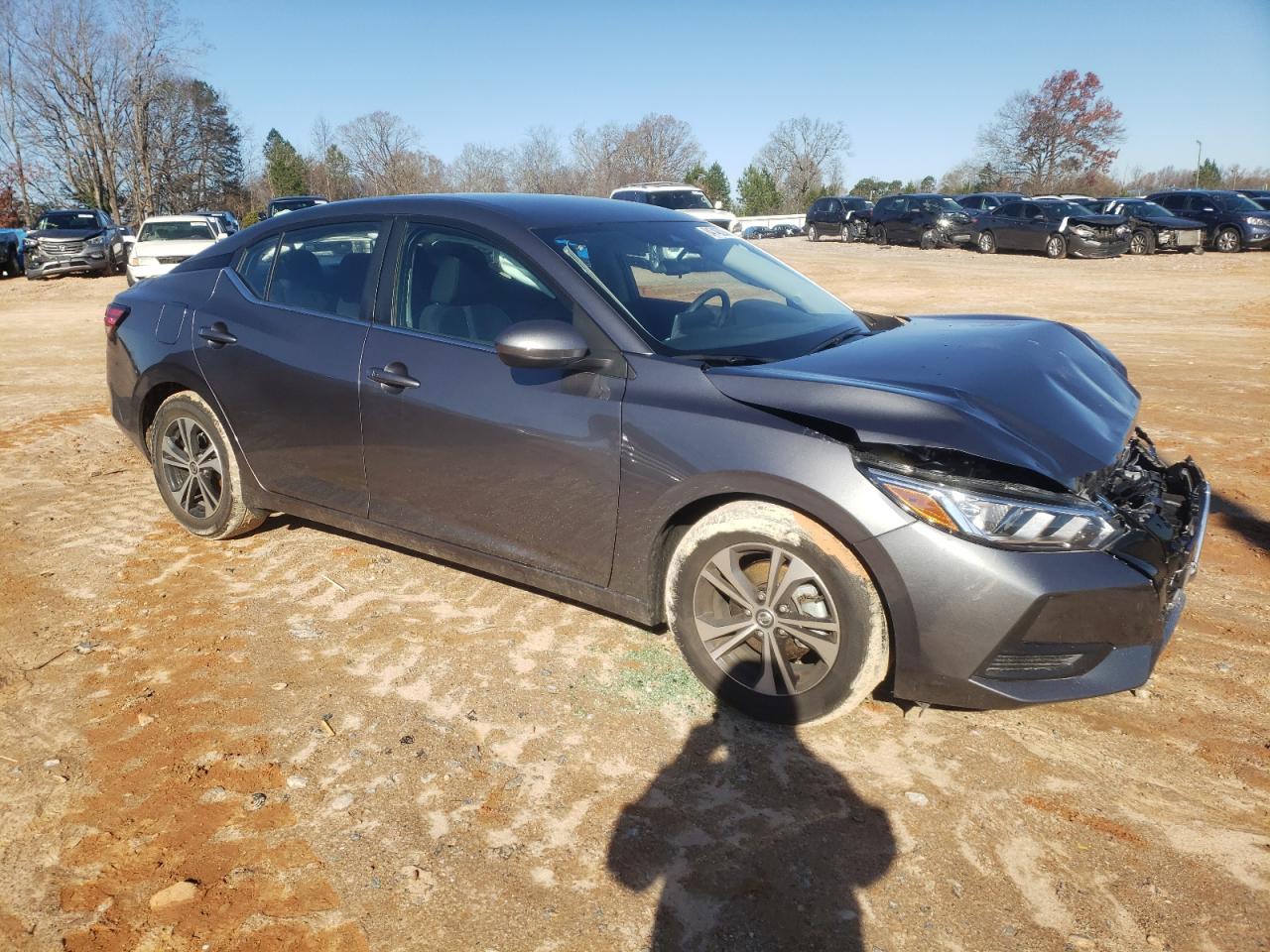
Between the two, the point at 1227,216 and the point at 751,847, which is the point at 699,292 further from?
the point at 1227,216

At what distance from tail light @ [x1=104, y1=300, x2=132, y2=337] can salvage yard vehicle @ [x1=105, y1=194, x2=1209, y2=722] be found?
29 cm

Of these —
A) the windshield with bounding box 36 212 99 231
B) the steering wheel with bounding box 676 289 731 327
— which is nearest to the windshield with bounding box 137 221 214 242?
the windshield with bounding box 36 212 99 231

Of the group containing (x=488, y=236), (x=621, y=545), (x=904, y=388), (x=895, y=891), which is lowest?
(x=895, y=891)

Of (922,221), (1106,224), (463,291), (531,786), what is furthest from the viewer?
(922,221)

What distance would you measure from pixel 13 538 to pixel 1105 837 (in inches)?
211

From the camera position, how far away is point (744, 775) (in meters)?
3.00

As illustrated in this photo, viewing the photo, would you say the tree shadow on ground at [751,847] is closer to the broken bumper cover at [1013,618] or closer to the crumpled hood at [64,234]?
the broken bumper cover at [1013,618]

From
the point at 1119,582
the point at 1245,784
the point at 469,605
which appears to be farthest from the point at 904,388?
the point at 469,605

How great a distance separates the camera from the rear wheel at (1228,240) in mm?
25781

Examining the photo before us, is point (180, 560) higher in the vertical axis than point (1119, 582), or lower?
lower

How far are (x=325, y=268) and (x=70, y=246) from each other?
2499cm

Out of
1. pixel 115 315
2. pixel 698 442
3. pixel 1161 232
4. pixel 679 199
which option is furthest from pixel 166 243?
pixel 1161 232

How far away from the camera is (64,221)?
26.2 metres

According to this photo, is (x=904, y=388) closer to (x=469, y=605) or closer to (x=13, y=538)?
(x=469, y=605)
